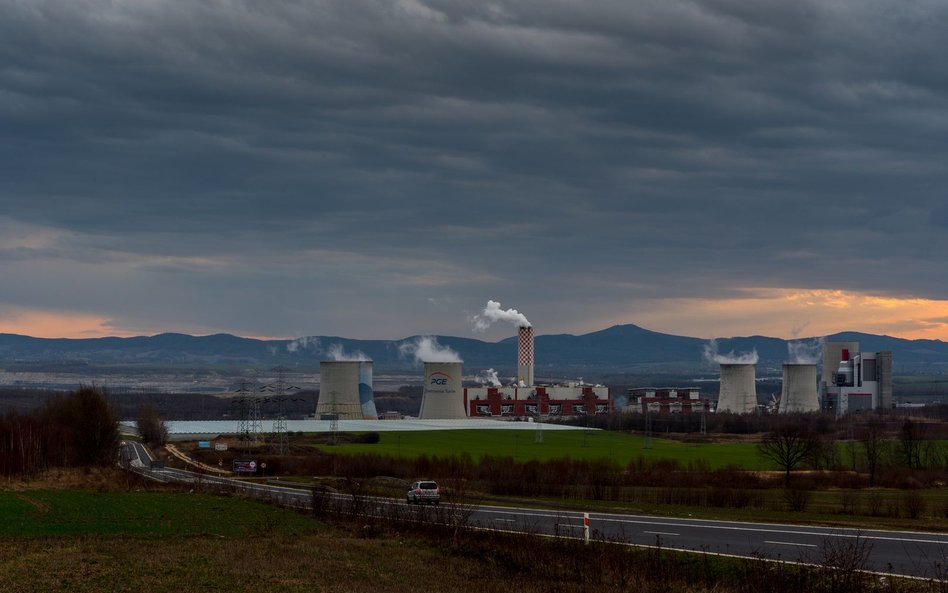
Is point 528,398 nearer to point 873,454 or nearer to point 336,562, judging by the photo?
point 873,454

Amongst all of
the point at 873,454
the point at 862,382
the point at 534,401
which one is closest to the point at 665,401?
the point at 534,401

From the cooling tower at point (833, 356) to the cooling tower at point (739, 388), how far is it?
26.1 metres

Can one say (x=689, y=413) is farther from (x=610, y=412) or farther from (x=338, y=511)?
(x=338, y=511)

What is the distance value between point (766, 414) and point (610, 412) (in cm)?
2272

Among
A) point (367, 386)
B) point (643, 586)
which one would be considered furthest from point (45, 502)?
point (367, 386)

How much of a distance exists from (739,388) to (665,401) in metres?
26.2

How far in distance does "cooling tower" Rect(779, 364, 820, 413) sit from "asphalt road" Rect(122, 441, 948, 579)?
355 feet

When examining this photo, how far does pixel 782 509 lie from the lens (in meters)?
42.5

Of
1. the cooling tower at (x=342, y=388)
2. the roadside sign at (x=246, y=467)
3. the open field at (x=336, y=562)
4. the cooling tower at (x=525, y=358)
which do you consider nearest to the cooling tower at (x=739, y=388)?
the cooling tower at (x=525, y=358)

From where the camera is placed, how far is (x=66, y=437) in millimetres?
72438

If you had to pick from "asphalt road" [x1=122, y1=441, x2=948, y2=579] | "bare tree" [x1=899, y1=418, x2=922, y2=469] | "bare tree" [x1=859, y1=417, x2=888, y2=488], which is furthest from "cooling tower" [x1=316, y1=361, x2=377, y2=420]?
"asphalt road" [x1=122, y1=441, x2=948, y2=579]

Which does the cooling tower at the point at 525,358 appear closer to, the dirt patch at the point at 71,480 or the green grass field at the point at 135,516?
the dirt patch at the point at 71,480

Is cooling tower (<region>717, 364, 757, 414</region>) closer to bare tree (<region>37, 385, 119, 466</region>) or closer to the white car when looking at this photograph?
bare tree (<region>37, 385, 119, 466</region>)

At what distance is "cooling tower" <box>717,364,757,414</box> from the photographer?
14525cm
